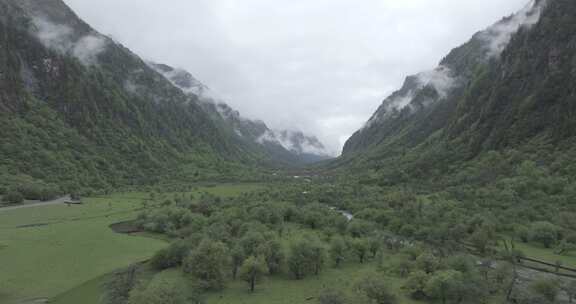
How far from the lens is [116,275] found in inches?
2638

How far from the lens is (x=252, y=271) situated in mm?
63594

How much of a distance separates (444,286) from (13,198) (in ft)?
461

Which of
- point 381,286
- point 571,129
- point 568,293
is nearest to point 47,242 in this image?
point 381,286

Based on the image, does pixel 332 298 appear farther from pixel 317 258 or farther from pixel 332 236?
pixel 332 236

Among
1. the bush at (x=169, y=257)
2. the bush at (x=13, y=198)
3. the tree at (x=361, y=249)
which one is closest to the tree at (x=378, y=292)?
the tree at (x=361, y=249)

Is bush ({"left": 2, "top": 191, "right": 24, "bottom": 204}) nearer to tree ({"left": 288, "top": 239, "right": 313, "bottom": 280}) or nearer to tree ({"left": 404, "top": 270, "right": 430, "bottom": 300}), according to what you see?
tree ({"left": 288, "top": 239, "right": 313, "bottom": 280})

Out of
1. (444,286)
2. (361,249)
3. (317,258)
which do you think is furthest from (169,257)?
(444,286)

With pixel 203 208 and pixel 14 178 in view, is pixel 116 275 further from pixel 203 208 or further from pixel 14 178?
pixel 14 178

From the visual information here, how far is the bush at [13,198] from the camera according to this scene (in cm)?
13062

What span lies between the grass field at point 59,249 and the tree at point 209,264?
16.7 meters

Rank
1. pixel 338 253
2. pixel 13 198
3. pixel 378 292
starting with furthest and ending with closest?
1. pixel 13 198
2. pixel 338 253
3. pixel 378 292

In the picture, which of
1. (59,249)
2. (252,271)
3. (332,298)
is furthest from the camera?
(59,249)

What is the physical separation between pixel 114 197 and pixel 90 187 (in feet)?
89.5

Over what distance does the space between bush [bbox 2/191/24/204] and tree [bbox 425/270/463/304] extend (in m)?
138
